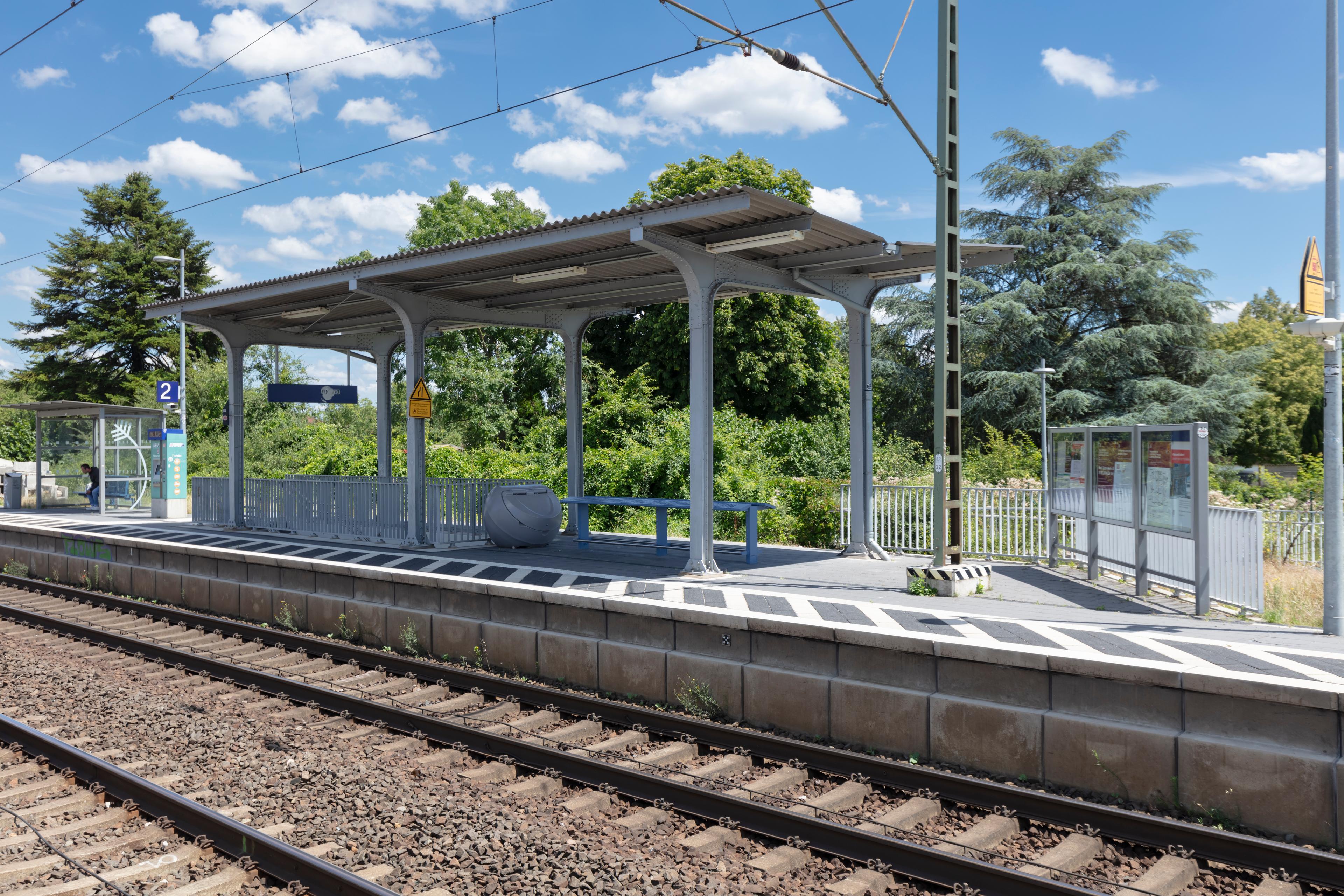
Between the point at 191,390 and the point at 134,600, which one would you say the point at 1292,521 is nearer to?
the point at 134,600

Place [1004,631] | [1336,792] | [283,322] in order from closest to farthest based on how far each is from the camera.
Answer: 1. [1336,792]
2. [1004,631]
3. [283,322]

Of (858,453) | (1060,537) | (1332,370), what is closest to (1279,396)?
(1060,537)

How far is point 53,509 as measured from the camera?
24.9 metres

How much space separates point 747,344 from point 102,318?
121 feet

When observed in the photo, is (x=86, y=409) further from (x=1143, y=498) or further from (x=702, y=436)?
(x=1143, y=498)

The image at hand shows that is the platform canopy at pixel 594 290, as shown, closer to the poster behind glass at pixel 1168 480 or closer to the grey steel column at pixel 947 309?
the grey steel column at pixel 947 309

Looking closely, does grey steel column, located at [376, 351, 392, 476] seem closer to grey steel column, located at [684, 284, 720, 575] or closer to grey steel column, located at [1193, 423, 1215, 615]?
grey steel column, located at [684, 284, 720, 575]

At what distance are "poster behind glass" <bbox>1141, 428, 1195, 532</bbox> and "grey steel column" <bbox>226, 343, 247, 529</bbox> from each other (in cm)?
1563

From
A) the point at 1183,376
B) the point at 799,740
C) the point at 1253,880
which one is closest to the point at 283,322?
the point at 799,740

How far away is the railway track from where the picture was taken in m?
4.59

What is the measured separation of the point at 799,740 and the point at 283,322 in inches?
593

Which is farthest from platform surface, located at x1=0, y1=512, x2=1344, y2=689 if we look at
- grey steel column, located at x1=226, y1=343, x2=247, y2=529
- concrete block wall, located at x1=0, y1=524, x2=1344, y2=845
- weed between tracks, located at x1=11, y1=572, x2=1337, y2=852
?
grey steel column, located at x1=226, y1=343, x2=247, y2=529

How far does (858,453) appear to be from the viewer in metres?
13.2

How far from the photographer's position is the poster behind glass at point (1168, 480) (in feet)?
26.9
